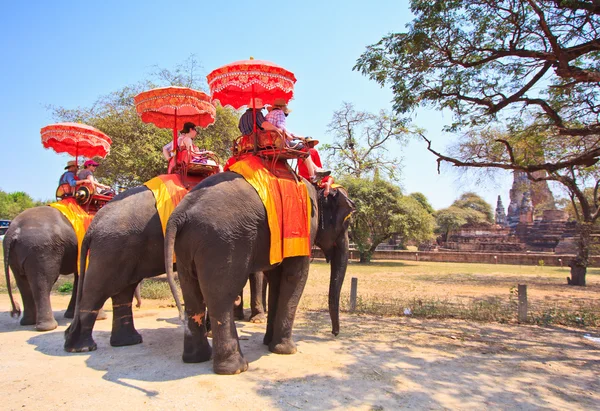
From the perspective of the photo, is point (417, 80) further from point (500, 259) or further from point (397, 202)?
point (500, 259)

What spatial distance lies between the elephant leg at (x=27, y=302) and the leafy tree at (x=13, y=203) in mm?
49882

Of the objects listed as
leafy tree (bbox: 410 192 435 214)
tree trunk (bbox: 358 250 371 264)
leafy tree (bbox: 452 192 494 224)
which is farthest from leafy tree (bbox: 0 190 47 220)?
leafy tree (bbox: 452 192 494 224)

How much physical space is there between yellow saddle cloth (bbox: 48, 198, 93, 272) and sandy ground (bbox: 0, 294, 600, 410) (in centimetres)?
147

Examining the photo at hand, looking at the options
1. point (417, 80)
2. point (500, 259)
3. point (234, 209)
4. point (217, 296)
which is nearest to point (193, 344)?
point (217, 296)

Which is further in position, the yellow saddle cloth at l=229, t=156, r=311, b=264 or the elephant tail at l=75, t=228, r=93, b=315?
the elephant tail at l=75, t=228, r=93, b=315

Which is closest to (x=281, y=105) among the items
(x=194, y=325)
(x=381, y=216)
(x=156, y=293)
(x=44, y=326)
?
(x=194, y=325)


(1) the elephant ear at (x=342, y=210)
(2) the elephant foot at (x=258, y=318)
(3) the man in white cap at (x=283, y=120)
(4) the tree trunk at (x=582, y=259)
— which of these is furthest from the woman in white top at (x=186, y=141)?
(4) the tree trunk at (x=582, y=259)

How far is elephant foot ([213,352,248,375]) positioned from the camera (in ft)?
14.3

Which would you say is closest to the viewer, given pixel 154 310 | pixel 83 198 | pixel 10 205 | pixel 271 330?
pixel 271 330

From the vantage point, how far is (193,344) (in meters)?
4.76

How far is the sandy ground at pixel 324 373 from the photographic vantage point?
3742 mm

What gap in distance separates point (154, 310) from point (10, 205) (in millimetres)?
60313

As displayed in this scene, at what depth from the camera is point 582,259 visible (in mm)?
15516

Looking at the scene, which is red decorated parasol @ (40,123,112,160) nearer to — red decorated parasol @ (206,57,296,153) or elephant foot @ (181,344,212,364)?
red decorated parasol @ (206,57,296,153)
